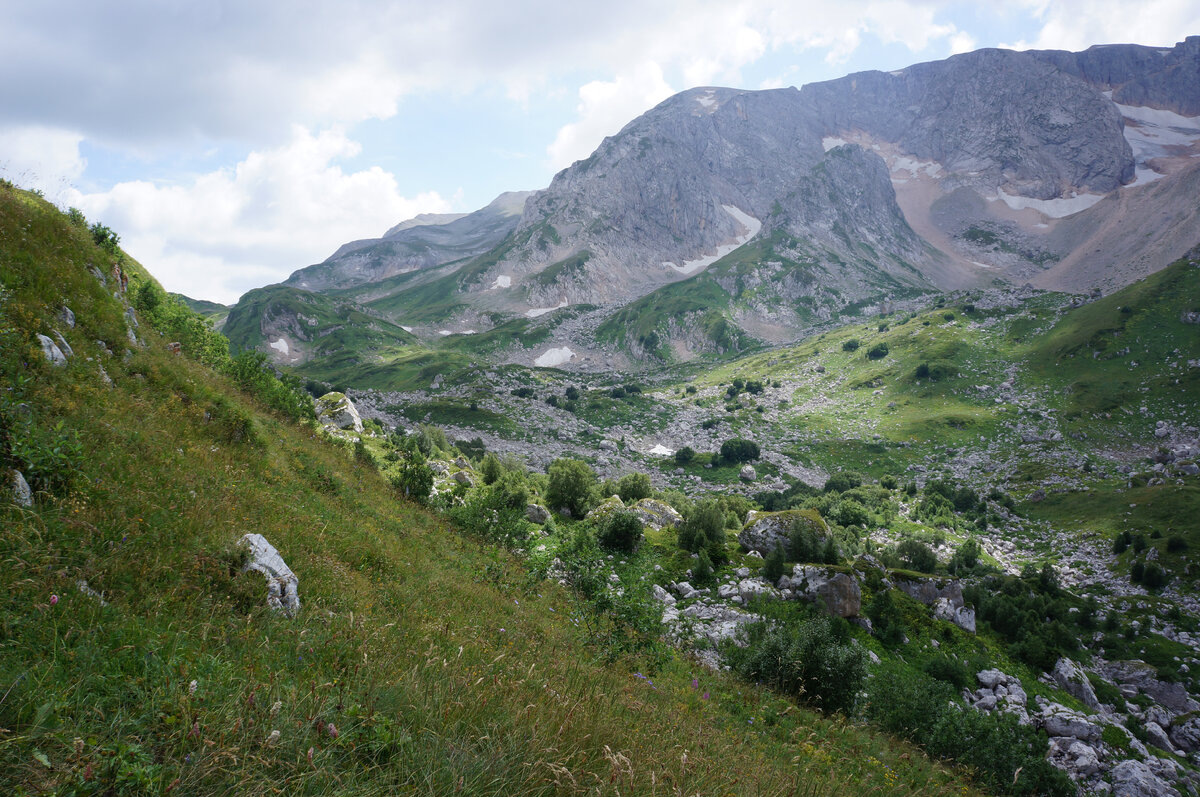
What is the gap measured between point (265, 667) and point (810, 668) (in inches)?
487

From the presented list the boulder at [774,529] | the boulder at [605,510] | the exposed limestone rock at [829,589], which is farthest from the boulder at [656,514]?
the exposed limestone rock at [829,589]

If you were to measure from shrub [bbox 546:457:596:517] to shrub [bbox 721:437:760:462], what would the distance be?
161 feet

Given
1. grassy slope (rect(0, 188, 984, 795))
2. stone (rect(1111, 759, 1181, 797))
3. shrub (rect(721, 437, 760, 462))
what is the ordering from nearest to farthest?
grassy slope (rect(0, 188, 984, 795)), stone (rect(1111, 759, 1181, 797)), shrub (rect(721, 437, 760, 462))

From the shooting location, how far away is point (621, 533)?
76.3 feet

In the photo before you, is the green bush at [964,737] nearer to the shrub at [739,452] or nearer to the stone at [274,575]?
the stone at [274,575]

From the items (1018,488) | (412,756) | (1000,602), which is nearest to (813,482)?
(1018,488)

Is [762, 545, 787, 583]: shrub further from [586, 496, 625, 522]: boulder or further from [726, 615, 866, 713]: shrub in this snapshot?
[726, 615, 866, 713]: shrub

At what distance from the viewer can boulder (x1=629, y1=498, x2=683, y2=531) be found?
29.0m

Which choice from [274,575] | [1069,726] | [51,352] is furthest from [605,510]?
[51,352]

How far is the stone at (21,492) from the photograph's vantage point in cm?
573

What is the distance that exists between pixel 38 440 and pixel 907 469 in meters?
85.2

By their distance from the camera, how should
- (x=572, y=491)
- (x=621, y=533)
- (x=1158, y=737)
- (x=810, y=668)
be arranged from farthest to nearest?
(x=572, y=491), (x=621, y=533), (x=1158, y=737), (x=810, y=668)

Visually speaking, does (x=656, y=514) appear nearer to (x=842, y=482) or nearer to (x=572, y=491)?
(x=572, y=491)

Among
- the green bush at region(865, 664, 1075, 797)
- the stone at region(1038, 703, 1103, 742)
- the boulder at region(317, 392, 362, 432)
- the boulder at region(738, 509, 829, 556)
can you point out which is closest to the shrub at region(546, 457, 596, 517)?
the boulder at region(738, 509, 829, 556)
